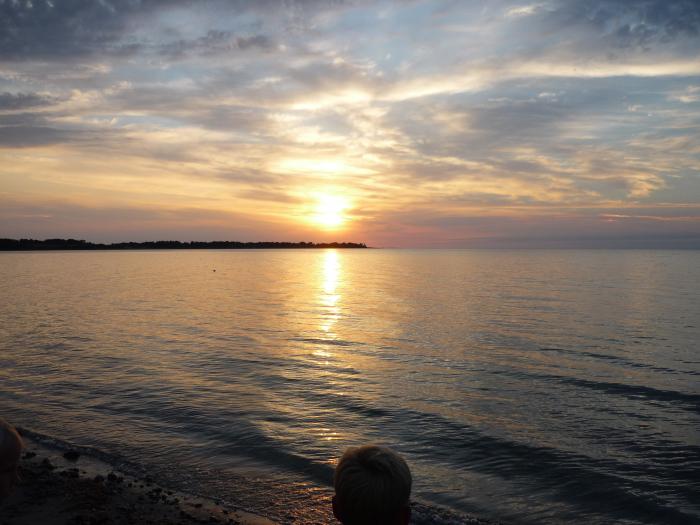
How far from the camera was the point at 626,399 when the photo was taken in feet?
62.7

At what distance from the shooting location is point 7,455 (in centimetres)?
347

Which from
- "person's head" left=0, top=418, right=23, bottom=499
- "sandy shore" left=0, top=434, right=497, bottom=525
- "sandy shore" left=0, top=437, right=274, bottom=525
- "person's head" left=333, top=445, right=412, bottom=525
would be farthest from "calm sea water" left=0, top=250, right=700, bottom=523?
"person's head" left=333, top=445, right=412, bottom=525

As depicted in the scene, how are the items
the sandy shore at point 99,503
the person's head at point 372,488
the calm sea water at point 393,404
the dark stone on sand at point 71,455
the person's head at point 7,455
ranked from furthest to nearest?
1. the dark stone on sand at point 71,455
2. the calm sea water at point 393,404
3. the sandy shore at point 99,503
4. the person's head at point 7,455
5. the person's head at point 372,488

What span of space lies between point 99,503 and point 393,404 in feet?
34.0

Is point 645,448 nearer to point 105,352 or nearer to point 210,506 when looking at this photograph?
point 210,506

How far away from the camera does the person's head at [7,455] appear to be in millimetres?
3437

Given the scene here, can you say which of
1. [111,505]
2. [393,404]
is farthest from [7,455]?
[393,404]

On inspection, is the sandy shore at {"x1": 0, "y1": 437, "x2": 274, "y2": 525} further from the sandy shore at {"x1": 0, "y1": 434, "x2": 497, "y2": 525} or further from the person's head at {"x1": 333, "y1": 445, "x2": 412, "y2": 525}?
the person's head at {"x1": 333, "y1": 445, "x2": 412, "y2": 525}

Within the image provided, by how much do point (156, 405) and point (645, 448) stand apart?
15311 millimetres

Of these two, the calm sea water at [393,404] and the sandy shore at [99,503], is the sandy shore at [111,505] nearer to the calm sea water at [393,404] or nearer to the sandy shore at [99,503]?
the sandy shore at [99,503]

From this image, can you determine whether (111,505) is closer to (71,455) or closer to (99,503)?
(99,503)

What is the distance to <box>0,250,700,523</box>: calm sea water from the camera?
1225cm

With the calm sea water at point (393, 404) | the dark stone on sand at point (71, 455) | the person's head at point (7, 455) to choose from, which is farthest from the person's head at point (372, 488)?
the dark stone on sand at point (71, 455)

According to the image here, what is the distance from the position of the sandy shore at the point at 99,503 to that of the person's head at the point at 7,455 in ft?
23.7
